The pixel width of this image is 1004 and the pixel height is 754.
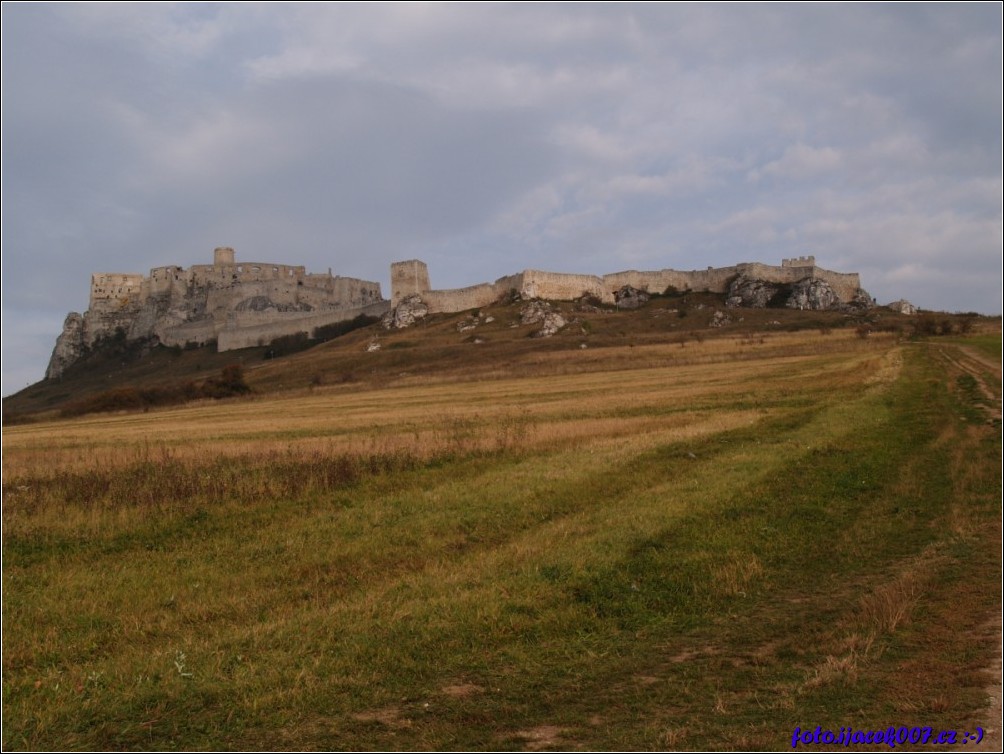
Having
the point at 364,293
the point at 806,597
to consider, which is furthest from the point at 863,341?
the point at 364,293

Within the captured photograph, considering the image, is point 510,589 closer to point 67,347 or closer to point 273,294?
point 273,294

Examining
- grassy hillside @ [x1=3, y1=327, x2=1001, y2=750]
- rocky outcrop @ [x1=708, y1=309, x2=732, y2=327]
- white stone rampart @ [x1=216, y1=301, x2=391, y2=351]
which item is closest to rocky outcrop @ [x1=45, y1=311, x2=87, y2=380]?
white stone rampart @ [x1=216, y1=301, x2=391, y2=351]

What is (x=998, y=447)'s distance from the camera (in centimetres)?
1838

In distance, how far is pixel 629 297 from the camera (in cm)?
12462

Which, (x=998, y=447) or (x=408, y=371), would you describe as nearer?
(x=998, y=447)

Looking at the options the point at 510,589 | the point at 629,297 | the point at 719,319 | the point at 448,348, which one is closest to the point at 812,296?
the point at 719,319

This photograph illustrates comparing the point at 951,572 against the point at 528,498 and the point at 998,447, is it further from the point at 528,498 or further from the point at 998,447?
the point at 998,447

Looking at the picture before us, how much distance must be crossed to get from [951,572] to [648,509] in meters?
4.88

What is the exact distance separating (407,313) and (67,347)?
7924cm

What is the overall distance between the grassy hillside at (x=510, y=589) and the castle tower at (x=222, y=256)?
137 m

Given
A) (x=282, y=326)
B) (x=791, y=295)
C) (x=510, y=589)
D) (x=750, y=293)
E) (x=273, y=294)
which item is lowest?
(x=510, y=589)

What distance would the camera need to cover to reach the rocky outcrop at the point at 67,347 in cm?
15388

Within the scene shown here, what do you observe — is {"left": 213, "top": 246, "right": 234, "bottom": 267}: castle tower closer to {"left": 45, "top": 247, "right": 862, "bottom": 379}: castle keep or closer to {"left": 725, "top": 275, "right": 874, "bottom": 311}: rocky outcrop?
{"left": 45, "top": 247, "right": 862, "bottom": 379}: castle keep

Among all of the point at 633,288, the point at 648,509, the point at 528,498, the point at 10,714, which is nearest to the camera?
the point at 10,714
